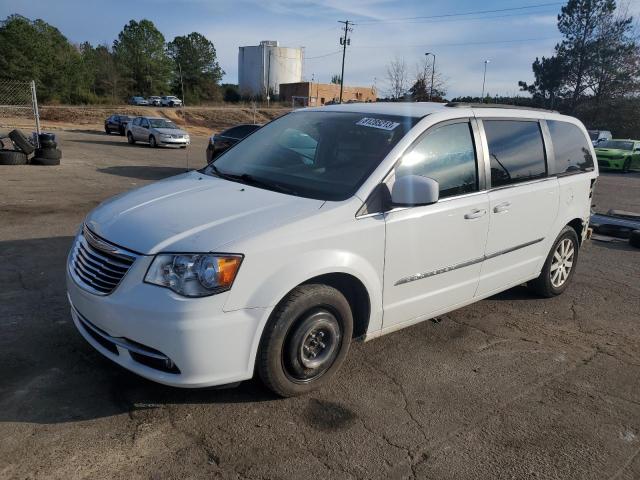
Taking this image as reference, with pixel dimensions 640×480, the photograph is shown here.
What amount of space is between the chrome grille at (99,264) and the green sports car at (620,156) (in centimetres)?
2474

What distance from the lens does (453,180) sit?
3.89m

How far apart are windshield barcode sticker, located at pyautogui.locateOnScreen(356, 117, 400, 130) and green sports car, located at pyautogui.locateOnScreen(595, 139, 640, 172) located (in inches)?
906

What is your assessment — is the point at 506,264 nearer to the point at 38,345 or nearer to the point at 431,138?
the point at 431,138

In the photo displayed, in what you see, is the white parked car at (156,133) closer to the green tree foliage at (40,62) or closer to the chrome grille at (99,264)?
the chrome grille at (99,264)

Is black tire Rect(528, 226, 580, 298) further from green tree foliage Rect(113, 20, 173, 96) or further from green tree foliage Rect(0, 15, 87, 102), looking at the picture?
green tree foliage Rect(113, 20, 173, 96)

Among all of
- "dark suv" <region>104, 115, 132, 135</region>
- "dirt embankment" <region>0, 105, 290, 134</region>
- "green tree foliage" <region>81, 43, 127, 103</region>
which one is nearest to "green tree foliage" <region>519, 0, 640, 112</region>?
"dirt embankment" <region>0, 105, 290, 134</region>

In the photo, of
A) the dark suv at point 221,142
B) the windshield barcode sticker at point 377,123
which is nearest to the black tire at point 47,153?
the dark suv at point 221,142

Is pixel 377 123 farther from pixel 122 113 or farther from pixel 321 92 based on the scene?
pixel 321 92

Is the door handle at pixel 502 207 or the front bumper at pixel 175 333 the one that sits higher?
the door handle at pixel 502 207

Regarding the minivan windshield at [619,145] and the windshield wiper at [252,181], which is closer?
the windshield wiper at [252,181]

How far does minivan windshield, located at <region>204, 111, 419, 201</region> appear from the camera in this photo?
3549mm

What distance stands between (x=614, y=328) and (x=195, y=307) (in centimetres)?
390

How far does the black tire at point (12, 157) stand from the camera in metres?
14.1

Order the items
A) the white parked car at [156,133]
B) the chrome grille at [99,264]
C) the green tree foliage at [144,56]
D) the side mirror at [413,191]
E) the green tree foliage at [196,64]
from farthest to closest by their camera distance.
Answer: the green tree foliage at [196,64] → the green tree foliage at [144,56] → the white parked car at [156,133] → the side mirror at [413,191] → the chrome grille at [99,264]
